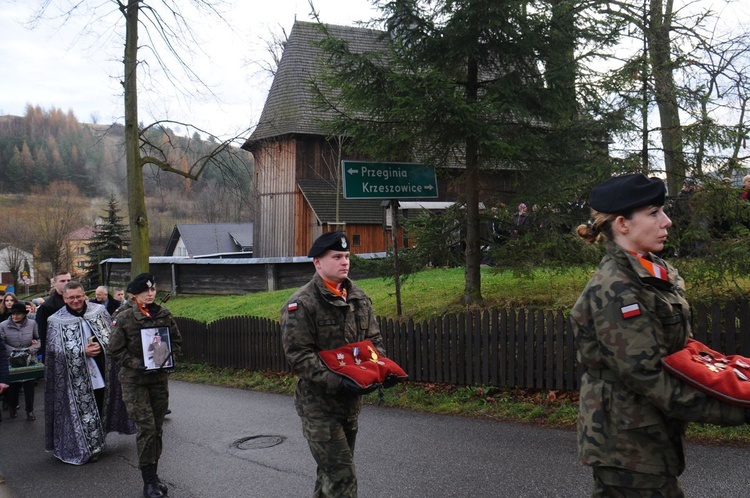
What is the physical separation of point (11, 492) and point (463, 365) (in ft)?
20.6

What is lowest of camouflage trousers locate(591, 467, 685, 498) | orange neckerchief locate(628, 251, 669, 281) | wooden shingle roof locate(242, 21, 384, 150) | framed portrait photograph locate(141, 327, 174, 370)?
camouflage trousers locate(591, 467, 685, 498)

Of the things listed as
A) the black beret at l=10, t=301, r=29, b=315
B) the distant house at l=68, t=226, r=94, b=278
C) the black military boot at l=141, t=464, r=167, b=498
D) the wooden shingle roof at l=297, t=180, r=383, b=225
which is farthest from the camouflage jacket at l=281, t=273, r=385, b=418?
the distant house at l=68, t=226, r=94, b=278

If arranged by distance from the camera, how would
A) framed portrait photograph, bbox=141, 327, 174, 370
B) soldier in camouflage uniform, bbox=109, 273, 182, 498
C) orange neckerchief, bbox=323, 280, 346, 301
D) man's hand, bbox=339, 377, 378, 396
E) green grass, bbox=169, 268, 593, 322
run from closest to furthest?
1. man's hand, bbox=339, 377, 378, 396
2. orange neckerchief, bbox=323, 280, 346, 301
3. soldier in camouflage uniform, bbox=109, 273, 182, 498
4. framed portrait photograph, bbox=141, 327, 174, 370
5. green grass, bbox=169, 268, 593, 322

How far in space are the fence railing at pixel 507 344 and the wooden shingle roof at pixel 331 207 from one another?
18.6 metres

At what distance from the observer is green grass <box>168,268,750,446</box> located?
8.44 metres

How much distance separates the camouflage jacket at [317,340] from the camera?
4.22 metres

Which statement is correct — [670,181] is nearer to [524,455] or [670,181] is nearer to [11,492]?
[524,455]

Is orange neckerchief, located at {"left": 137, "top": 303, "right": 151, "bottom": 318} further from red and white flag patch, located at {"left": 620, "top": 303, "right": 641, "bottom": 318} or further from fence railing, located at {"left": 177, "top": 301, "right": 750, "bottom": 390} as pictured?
red and white flag patch, located at {"left": 620, "top": 303, "right": 641, "bottom": 318}

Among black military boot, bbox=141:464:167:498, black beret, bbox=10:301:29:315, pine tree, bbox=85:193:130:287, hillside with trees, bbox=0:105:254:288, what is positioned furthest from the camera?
hillside with trees, bbox=0:105:254:288

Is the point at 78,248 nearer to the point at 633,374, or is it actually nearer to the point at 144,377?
the point at 144,377

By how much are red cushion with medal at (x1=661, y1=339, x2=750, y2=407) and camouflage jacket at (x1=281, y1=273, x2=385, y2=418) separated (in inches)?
82.7

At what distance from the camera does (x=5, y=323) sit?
477 inches

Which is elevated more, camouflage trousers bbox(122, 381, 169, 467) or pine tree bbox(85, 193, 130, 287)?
pine tree bbox(85, 193, 130, 287)

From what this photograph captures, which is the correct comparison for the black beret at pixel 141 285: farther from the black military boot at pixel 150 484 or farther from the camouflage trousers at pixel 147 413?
the black military boot at pixel 150 484
